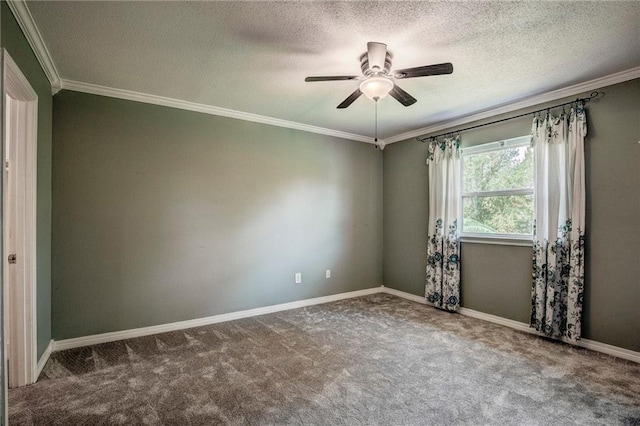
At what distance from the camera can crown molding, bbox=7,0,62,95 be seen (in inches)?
74.2

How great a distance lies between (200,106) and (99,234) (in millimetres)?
1706

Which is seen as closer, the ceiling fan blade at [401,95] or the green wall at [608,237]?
the ceiling fan blade at [401,95]

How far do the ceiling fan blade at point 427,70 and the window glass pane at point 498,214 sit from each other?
218 centimetres

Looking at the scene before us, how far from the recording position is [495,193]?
12.2 ft

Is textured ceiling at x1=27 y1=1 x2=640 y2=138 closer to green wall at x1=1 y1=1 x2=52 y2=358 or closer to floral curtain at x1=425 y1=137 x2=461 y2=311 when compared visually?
green wall at x1=1 y1=1 x2=52 y2=358

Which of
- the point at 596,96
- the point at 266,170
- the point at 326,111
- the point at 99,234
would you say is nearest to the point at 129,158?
the point at 99,234

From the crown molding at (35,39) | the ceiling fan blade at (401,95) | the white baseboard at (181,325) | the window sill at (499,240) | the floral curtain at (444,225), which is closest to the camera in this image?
the crown molding at (35,39)

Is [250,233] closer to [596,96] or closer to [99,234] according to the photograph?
[99,234]

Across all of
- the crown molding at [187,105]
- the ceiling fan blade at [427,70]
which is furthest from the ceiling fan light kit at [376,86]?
the crown molding at [187,105]

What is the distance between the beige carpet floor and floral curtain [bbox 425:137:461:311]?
723 millimetres

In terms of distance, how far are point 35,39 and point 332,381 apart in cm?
323

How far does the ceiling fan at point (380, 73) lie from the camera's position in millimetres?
2055

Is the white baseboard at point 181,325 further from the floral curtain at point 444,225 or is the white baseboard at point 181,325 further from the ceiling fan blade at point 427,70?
the ceiling fan blade at point 427,70

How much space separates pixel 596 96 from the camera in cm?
292
